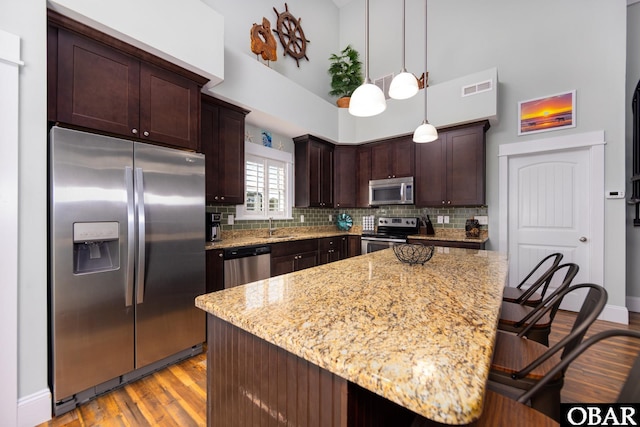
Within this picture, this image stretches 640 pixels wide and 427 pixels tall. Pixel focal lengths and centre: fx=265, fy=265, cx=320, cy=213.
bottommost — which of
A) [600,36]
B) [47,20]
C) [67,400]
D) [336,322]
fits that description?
[67,400]

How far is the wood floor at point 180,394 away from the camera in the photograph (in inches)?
62.2

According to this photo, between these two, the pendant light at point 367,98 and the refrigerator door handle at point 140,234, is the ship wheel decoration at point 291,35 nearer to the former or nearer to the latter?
the pendant light at point 367,98

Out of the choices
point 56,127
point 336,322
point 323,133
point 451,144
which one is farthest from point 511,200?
point 56,127

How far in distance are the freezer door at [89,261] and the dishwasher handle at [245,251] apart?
0.88 meters

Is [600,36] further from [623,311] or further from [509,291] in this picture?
[509,291]

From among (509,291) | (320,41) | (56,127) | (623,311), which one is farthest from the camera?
(320,41)

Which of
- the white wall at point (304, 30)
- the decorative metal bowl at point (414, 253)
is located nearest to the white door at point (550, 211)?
the decorative metal bowl at point (414, 253)

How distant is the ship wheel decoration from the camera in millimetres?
4003

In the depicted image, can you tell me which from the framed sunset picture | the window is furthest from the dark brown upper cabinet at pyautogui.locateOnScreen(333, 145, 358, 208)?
the framed sunset picture

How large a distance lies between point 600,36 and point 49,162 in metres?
5.43

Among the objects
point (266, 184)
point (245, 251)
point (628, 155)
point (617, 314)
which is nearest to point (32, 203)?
point (245, 251)

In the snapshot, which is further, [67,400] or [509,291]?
[509,291]

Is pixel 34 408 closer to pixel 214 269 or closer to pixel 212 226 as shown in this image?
pixel 214 269

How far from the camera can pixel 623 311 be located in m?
2.94
